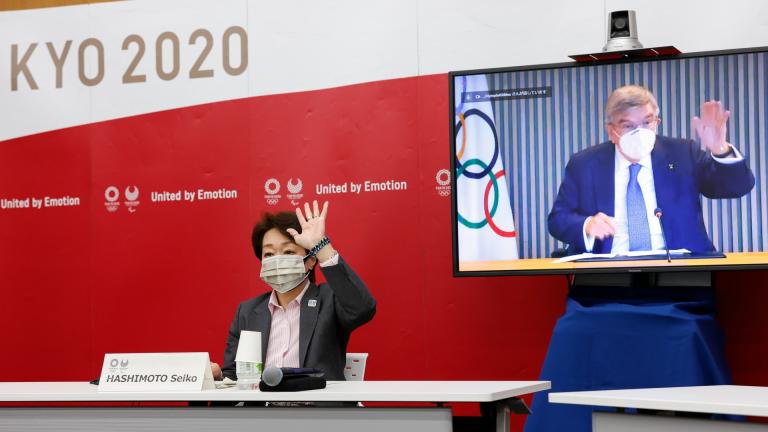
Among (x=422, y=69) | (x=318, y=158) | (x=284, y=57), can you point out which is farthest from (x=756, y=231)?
(x=284, y=57)

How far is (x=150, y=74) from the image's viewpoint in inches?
206

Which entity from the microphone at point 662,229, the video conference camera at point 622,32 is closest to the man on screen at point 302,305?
the microphone at point 662,229

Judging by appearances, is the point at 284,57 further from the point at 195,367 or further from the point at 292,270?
the point at 195,367

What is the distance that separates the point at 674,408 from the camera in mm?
2406

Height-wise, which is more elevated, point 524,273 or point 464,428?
point 524,273

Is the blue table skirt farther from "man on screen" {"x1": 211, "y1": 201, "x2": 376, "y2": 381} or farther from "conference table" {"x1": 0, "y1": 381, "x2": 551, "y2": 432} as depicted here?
"conference table" {"x1": 0, "y1": 381, "x2": 551, "y2": 432}

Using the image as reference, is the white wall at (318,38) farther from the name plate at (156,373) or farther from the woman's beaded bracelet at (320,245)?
the name plate at (156,373)

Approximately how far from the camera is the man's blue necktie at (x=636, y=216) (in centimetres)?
405

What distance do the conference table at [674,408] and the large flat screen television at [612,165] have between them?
140 centimetres

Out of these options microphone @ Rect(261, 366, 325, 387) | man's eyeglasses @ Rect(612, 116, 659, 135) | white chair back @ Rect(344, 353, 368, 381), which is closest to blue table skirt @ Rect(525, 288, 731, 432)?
man's eyeglasses @ Rect(612, 116, 659, 135)

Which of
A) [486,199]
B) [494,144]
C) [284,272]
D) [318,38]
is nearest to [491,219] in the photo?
[486,199]

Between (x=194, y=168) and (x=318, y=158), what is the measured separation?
0.66 metres

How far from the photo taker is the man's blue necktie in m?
4.05

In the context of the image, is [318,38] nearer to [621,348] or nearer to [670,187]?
[670,187]
